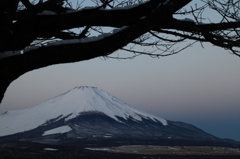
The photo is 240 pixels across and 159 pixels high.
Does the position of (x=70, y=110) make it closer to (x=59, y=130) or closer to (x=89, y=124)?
(x=89, y=124)

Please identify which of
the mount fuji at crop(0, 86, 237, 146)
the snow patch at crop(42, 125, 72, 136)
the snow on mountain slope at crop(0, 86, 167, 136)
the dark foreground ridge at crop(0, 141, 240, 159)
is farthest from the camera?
the snow on mountain slope at crop(0, 86, 167, 136)

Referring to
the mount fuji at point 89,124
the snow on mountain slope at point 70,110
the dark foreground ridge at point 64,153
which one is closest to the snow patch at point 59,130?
the mount fuji at point 89,124

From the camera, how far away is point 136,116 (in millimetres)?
130250

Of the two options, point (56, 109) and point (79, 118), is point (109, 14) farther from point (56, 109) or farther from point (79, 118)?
point (56, 109)

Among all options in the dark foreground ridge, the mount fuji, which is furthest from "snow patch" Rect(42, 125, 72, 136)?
the dark foreground ridge

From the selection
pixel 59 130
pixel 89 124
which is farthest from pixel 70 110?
pixel 59 130

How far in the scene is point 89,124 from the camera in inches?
4550

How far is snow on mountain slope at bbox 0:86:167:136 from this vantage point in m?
120

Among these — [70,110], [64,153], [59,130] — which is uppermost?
[70,110]

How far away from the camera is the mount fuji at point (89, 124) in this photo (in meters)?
97.4

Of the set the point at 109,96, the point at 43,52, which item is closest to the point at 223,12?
the point at 43,52

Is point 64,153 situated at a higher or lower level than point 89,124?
higher

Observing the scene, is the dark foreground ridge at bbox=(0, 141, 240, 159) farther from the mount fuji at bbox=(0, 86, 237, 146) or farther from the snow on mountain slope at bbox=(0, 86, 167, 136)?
the snow on mountain slope at bbox=(0, 86, 167, 136)

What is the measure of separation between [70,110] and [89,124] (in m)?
17.8
